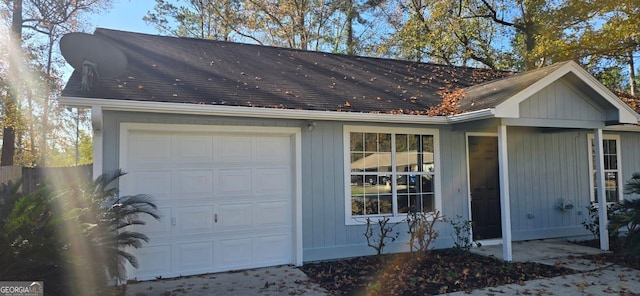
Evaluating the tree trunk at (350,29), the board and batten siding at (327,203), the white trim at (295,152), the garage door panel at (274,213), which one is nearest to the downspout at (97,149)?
the white trim at (295,152)

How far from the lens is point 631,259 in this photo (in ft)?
21.6

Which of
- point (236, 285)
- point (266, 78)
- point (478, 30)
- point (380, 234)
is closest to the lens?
point (236, 285)

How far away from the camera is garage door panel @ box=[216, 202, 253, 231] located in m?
5.96

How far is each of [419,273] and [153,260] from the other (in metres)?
3.66

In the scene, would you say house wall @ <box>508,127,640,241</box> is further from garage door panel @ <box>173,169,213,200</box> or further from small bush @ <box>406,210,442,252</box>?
garage door panel @ <box>173,169,213,200</box>

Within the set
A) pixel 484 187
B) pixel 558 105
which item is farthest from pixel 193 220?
pixel 558 105

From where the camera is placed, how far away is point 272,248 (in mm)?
6238

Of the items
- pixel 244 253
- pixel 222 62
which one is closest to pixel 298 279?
pixel 244 253

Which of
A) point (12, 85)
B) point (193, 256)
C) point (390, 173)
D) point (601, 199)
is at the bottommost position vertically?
point (193, 256)

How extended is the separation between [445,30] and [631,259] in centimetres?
1277

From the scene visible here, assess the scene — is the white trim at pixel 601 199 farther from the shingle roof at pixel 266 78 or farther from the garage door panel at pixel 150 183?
the garage door panel at pixel 150 183

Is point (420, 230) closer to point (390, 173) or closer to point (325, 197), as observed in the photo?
point (390, 173)

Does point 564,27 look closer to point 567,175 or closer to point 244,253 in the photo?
point 567,175

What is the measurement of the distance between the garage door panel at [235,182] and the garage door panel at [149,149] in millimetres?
810
